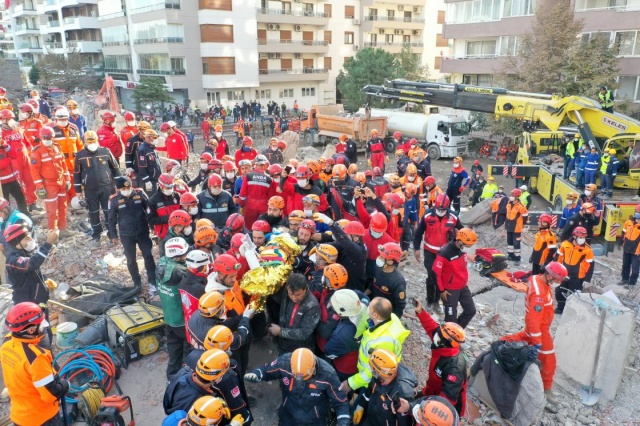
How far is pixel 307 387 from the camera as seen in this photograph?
384 centimetres

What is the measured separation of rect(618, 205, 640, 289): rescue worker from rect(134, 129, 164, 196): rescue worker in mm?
9833

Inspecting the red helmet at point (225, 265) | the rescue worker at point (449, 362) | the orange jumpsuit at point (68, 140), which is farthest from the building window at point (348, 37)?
the rescue worker at point (449, 362)

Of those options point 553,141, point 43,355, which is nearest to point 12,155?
point 43,355

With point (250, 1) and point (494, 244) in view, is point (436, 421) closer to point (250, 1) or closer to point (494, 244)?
point (494, 244)

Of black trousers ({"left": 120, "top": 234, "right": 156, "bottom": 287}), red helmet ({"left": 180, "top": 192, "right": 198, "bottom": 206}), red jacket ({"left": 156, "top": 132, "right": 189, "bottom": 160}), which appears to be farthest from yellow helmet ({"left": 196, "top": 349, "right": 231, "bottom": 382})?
red jacket ({"left": 156, "top": 132, "right": 189, "bottom": 160})

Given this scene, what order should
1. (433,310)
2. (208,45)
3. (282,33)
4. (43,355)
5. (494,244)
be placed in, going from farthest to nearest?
(282,33) < (208,45) < (494,244) < (433,310) < (43,355)

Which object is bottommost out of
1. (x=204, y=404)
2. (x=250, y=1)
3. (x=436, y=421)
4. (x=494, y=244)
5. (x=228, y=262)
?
(x=494, y=244)

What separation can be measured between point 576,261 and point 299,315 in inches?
236

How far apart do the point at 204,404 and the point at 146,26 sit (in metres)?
38.8

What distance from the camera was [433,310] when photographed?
767 centimetres

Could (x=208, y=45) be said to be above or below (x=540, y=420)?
above

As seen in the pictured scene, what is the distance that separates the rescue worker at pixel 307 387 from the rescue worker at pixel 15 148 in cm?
797

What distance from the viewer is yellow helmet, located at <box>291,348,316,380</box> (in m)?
3.64

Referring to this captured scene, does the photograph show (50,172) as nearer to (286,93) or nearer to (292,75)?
(292,75)
